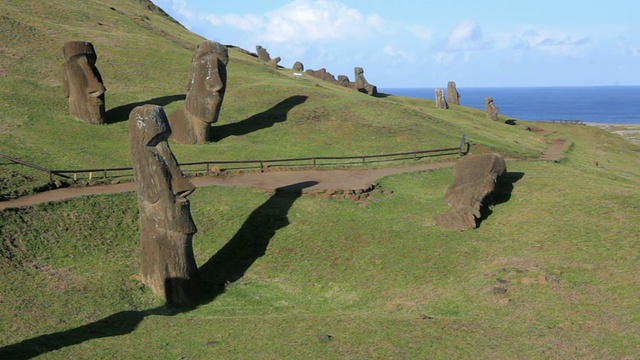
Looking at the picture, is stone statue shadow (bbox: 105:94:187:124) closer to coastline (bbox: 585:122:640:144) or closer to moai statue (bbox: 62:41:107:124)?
moai statue (bbox: 62:41:107:124)

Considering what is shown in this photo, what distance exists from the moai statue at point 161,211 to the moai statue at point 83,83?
21.1 meters

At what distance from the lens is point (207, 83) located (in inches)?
1612

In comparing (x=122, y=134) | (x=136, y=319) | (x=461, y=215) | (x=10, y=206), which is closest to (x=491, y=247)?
(x=461, y=215)

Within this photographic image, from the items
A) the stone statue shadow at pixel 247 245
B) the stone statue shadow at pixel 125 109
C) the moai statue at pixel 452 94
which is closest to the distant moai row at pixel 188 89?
the stone statue shadow at pixel 125 109

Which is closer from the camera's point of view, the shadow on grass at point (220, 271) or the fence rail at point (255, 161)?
the shadow on grass at point (220, 271)

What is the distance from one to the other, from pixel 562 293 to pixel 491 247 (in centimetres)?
525

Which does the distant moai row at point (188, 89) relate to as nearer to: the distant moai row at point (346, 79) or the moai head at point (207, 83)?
the moai head at point (207, 83)

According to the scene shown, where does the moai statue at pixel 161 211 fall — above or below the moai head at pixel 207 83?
below

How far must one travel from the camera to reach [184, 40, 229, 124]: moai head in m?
41.0

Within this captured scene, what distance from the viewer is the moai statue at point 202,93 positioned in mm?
41000

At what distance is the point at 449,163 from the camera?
40906 mm

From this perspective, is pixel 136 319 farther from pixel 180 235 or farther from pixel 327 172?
pixel 327 172

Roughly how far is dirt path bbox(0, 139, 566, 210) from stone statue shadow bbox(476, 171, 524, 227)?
188 inches

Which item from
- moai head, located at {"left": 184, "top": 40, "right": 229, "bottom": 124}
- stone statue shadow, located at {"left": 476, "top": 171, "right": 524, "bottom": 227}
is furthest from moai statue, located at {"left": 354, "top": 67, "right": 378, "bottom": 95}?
stone statue shadow, located at {"left": 476, "top": 171, "right": 524, "bottom": 227}
